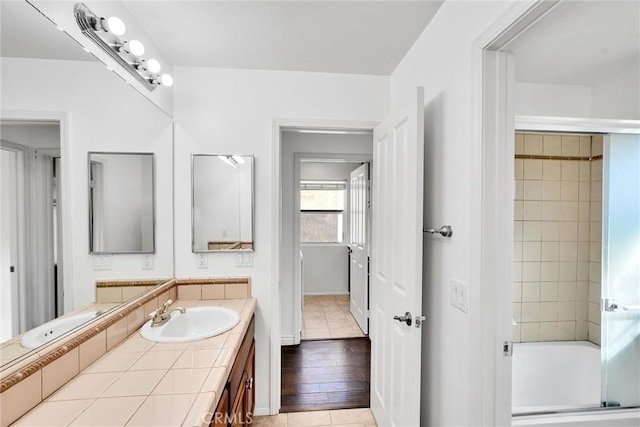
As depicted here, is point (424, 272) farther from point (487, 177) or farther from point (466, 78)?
point (466, 78)

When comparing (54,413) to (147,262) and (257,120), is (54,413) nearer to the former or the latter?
(147,262)

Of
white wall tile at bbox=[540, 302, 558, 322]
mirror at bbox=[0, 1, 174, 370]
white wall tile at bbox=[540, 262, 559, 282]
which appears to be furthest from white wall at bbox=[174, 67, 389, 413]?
white wall tile at bbox=[540, 302, 558, 322]

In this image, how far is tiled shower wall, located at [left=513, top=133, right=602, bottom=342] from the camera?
2604 mm

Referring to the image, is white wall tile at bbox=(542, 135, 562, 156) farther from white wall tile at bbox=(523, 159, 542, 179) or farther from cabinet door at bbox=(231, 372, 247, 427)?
cabinet door at bbox=(231, 372, 247, 427)

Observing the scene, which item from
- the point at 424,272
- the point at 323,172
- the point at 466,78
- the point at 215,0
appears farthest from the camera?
the point at 323,172

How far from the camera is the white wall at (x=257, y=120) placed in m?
2.12

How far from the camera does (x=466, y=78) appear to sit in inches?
48.3

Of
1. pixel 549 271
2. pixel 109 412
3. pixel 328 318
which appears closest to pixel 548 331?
pixel 549 271

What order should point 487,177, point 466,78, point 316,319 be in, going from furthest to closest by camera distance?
1. point 316,319
2. point 466,78
3. point 487,177

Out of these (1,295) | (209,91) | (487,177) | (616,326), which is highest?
(209,91)

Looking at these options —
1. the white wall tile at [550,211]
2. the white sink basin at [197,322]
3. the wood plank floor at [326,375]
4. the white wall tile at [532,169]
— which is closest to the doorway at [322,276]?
the wood plank floor at [326,375]

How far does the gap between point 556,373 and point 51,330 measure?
335cm

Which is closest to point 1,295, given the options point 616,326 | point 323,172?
point 616,326

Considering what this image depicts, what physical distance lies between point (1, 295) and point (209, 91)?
1.69 metres
